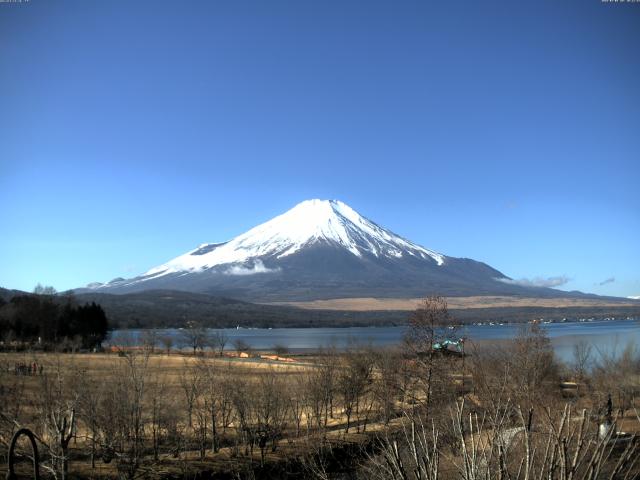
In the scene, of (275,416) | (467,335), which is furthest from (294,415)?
(467,335)

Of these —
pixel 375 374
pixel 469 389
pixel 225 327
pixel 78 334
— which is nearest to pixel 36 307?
pixel 78 334

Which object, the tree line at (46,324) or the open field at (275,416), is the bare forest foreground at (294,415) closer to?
the open field at (275,416)

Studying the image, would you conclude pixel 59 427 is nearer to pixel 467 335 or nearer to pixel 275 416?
pixel 275 416

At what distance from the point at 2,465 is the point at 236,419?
9.80m

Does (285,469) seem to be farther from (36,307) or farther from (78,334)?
(36,307)

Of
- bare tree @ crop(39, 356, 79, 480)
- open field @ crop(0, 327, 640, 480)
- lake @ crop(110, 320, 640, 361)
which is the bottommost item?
lake @ crop(110, 320, 640, 361)

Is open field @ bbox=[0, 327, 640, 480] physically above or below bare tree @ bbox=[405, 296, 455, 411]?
below

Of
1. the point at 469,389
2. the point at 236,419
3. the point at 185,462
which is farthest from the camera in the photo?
the point at 469,389

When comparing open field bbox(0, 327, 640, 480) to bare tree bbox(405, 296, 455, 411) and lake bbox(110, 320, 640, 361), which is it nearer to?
bare tree bbox(405, 296, 455, 411)

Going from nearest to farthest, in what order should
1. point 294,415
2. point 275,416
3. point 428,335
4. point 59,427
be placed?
point 59,427, point 275,416, point 428,335, point 294,415

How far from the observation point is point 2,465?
18.4 meters

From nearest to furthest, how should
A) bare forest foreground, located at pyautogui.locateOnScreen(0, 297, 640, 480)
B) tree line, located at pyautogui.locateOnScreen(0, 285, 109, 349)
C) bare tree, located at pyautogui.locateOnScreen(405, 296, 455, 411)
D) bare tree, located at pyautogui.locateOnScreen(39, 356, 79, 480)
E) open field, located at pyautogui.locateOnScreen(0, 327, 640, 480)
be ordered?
bare tree, located at pyautogui.locateOnScreen(39, 356, 79, 480)
bare forest foreground, located at pyautogui.locateOnScreen(0, 297, 640, 480)
open field, located at pyautogui.locateOnScreen(0, 327, 640, 480)
bare tree, located at pyautogui.locateOnScreen(405, 296, 455, 411)
tree line, located at pyautogui.locateOnScreen(0, 285, 109, 349)

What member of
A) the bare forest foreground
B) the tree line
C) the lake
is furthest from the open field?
the tree line

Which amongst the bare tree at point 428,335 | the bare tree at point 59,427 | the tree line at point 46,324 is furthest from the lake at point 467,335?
the bare tree at point 59,427
